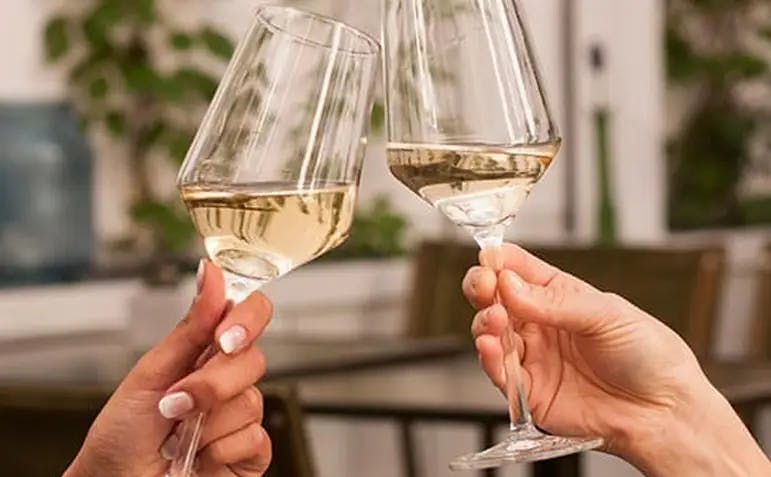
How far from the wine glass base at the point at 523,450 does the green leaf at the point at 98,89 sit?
2031 millimetres

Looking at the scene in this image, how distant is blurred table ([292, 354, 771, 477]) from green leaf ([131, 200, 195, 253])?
0.71m

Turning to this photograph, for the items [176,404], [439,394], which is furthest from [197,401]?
[439,394]

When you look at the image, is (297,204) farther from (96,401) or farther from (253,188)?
(96,401)

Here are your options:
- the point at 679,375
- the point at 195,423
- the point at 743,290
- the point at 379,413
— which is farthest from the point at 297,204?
the point at 743,290

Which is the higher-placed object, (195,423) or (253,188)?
(253,188)

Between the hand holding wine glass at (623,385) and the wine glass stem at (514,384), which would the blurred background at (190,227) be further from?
the wine glass stem at (514,384)

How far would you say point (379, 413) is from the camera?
2.10 metres

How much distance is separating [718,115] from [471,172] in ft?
12.2

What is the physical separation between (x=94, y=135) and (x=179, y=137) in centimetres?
14

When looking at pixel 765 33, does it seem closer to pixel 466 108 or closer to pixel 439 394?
pixel 439 394

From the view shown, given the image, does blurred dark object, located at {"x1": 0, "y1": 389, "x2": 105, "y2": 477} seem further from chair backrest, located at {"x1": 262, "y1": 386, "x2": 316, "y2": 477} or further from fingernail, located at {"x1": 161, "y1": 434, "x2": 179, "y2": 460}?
fingernail, located at {"x1": 161, "y1": 434, "x2": 179, "y2": 460}

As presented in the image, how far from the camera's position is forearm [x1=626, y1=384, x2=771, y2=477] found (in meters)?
→ 1.15

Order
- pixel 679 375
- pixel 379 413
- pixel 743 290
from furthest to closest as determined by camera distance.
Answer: pixel 743 290 < pixel 379 413 < pixel 679 375

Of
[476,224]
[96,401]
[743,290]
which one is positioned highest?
[476,224]
